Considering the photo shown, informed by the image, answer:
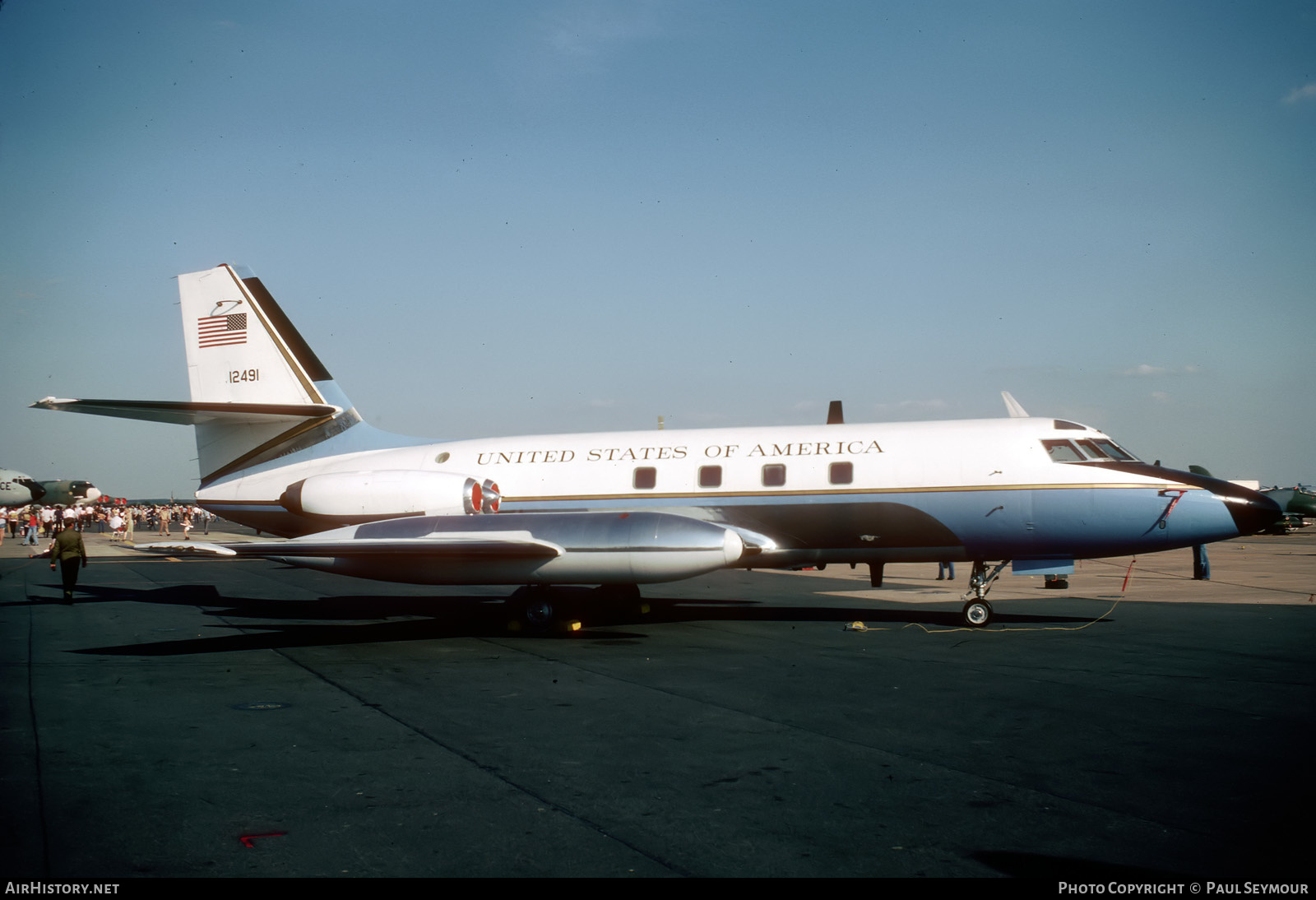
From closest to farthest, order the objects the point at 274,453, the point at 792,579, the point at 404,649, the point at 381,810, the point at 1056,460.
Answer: the point at 381,810 < the point at 404,649 < the point at 1056,460 < the point at 274,453 < the point at 792,579

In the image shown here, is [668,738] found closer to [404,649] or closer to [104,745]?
[104,745]

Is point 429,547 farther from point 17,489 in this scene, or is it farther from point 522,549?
point 17,489

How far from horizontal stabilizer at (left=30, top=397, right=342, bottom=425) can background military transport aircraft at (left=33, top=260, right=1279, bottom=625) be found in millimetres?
44

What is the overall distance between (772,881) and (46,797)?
16.2ft

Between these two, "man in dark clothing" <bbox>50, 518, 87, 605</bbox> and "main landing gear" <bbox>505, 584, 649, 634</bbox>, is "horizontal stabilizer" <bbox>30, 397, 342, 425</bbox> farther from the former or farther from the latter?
"main landing gear" <bbox>505, 584, 649, 634</bbox>

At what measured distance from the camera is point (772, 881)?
190 inches

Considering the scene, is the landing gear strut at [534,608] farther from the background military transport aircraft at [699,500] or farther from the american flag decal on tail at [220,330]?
the american flag decal on tail at [220,330]

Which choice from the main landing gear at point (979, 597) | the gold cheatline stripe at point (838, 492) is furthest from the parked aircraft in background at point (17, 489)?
the main landing gear at point (979, 597)

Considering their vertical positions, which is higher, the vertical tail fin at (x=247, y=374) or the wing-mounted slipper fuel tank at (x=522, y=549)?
the vertical tail fin at (x=247, y=374)

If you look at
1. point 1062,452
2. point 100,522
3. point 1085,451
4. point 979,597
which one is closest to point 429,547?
point 979,597

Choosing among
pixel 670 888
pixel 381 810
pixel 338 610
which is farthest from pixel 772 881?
pixel 338 610

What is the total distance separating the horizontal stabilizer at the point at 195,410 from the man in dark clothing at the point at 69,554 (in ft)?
12.5

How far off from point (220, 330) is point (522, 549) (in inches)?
370

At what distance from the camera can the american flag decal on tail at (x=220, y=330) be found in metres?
18.7
